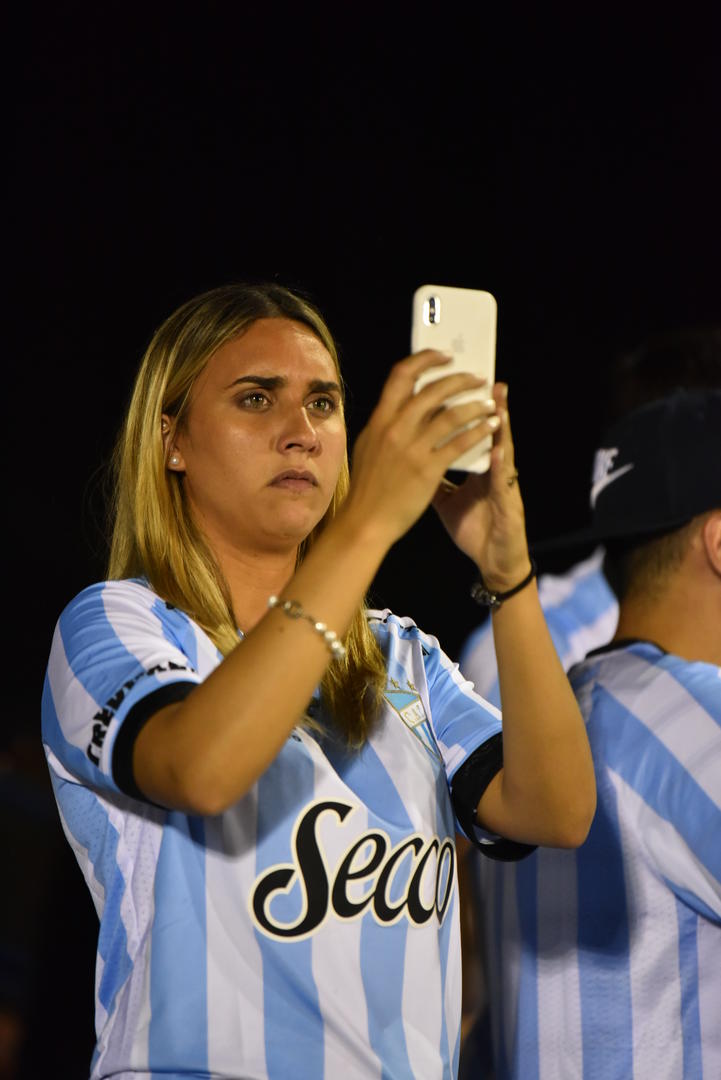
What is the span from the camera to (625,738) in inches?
63.2

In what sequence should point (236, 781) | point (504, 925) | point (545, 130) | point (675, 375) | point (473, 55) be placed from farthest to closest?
point (545, 130) < point (473, 55) < point (675, 375) < point (504, 925) < point (236, 781)

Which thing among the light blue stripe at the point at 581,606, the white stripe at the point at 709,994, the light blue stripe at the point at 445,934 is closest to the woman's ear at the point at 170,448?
the light blue stripe at the point at 445,934

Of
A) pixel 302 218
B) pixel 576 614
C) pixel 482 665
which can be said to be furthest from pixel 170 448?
pixel 576 614

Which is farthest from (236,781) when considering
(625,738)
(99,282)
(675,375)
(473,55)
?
(473,55)

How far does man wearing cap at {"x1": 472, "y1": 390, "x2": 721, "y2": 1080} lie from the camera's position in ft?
5.02

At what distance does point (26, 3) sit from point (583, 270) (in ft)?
5.06

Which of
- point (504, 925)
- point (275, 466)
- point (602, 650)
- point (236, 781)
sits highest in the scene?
point (275, 466)

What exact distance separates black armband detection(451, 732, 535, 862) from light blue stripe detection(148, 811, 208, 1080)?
30cm

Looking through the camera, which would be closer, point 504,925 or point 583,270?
point 504,925

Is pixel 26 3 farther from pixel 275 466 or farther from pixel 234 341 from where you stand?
pixel 275 466

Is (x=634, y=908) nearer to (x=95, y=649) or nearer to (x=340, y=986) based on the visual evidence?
(x=340, y=986)

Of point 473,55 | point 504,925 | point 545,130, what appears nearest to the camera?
point 504,925

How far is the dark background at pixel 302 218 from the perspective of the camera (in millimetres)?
2318

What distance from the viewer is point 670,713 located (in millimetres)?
1590
